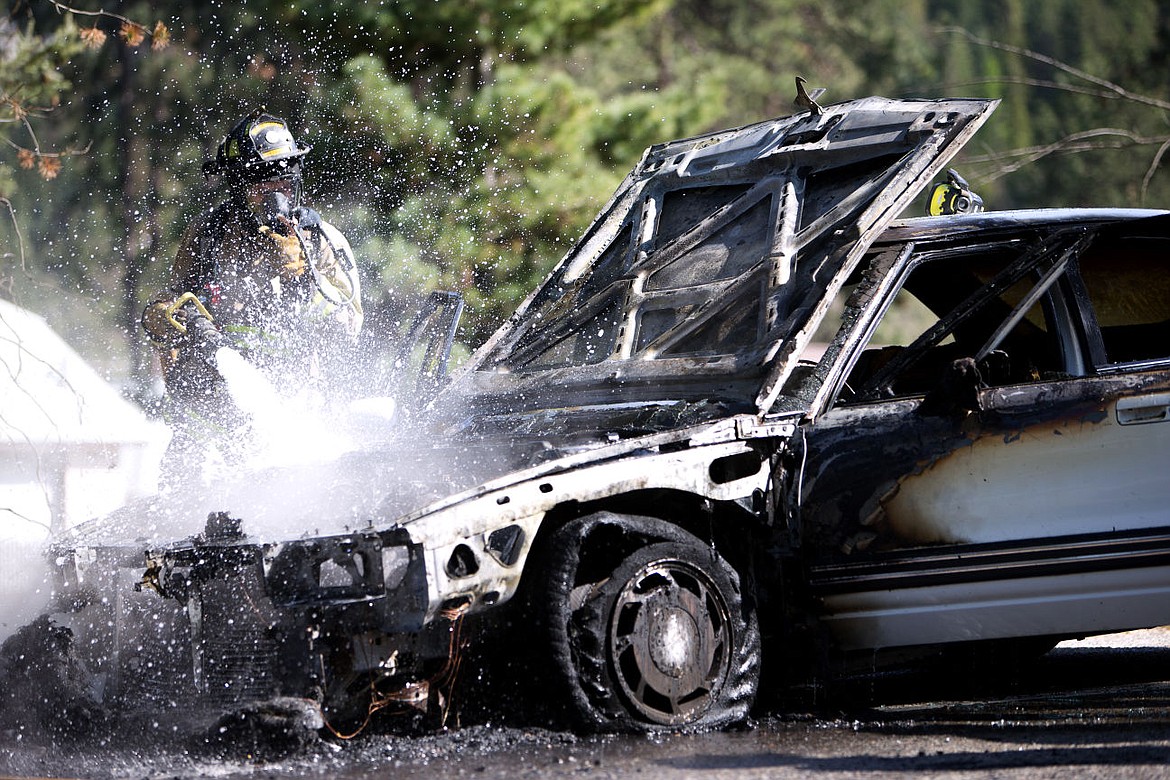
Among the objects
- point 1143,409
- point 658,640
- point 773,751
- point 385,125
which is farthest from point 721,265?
point 385,125

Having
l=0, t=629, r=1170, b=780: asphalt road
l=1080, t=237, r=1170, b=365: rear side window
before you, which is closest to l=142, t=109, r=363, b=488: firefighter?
l=0, t=629, r=1170, b=780: asphalt road

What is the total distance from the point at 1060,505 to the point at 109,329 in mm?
18638

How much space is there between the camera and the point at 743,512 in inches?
184

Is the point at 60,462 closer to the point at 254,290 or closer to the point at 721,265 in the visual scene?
the point at 254,290

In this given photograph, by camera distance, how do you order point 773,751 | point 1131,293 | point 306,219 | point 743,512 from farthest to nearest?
point 306,219, point 1131,293, point 743,512, point 773,751

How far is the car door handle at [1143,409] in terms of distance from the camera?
15.3 ft

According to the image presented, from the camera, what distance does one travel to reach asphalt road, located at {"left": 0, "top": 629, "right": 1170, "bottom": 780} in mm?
3875

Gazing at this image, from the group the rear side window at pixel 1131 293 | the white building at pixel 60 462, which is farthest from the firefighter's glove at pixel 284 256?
the rear side window at pixel 1131 293

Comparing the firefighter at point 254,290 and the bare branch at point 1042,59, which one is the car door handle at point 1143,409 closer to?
the firefighter at point 254,290

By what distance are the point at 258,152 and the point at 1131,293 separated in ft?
13.4

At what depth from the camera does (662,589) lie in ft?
14.5

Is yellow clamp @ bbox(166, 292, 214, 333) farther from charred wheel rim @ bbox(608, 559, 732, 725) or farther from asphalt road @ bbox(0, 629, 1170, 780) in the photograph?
charred wheel rim @ bbox(608, 559, 732, 725)

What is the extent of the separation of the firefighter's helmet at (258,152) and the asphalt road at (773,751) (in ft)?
10.3

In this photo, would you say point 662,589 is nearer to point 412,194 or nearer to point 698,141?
point 698,141
